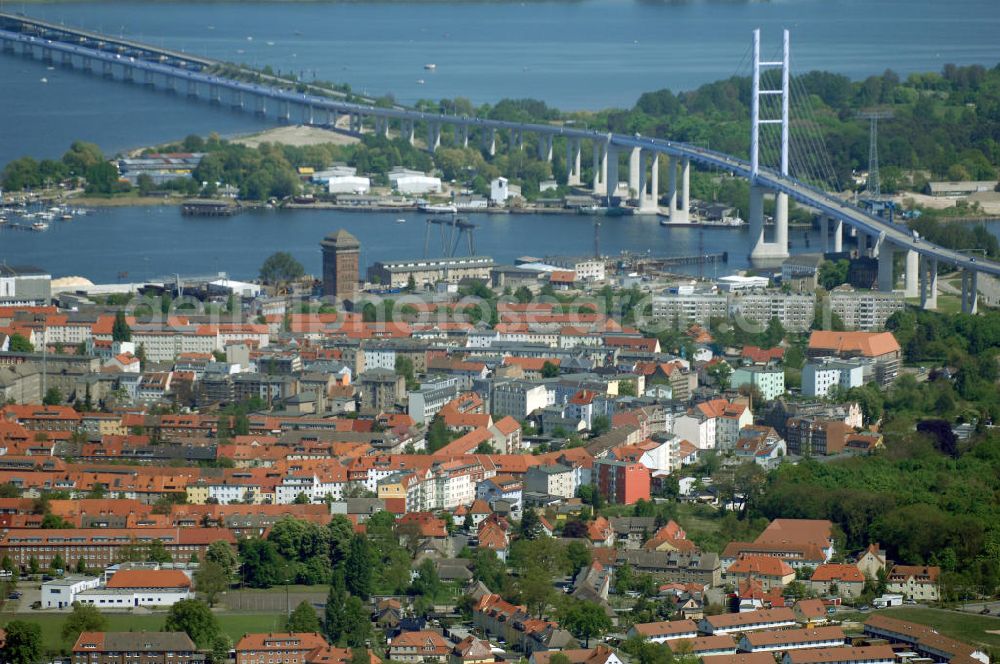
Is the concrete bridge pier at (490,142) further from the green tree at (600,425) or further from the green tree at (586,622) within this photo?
the green tree at (586,622)

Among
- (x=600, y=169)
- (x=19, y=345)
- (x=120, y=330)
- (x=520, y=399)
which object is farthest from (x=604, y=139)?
(x=520, y=399)

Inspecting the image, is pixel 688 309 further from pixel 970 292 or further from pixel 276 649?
pixel 276 649

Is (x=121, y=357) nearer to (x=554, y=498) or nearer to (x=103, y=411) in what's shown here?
(x=103, y=411)

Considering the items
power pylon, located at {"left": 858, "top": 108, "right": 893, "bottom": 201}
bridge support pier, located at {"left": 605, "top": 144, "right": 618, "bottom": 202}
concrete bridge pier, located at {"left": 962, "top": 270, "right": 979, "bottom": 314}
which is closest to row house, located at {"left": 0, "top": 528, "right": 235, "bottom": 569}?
concrete bridge pier, located at {"left": 962, "top": 270, "right": 979, "bottom": 314}

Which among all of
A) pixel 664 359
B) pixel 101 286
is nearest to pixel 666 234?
pixel 101 286

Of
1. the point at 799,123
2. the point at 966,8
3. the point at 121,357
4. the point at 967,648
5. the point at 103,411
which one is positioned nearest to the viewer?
the point at 967,648

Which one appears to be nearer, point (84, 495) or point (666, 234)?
point (84, 495)

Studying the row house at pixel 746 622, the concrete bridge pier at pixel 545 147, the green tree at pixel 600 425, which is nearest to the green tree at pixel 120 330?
the green tree at pixel 600 425

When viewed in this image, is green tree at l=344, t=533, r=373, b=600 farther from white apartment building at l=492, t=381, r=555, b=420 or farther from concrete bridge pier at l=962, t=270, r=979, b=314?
concrete bridge pier at l=962, t=270, r=979, b=314
